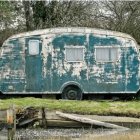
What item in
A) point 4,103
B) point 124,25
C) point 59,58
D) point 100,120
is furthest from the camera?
point 124,25

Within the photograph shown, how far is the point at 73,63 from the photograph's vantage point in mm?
22234

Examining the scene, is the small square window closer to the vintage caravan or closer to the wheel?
the vintage caravan

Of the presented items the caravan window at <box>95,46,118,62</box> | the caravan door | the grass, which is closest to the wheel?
the caravan door

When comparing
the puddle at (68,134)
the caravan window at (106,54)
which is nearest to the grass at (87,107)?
the puddle at (68,134)

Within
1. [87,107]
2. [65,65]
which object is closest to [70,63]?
[65,65]

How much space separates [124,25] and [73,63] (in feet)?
31.7

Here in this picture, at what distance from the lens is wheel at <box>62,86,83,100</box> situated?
22.3 metres

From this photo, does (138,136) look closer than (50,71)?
Yes

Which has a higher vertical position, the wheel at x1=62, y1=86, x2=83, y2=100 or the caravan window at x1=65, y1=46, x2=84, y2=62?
the caravan window at x1=65, y1=46, x2=84, y2=62

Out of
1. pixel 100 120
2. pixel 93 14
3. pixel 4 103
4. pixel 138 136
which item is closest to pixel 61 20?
pixel 93 14

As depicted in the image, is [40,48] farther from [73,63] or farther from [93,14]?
[93,14]

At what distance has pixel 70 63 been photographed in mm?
22281

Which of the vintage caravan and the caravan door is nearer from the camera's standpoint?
the vintage caravan

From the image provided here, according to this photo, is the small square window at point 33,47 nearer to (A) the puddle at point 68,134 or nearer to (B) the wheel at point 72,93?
(B) the wheel at point 72,93
